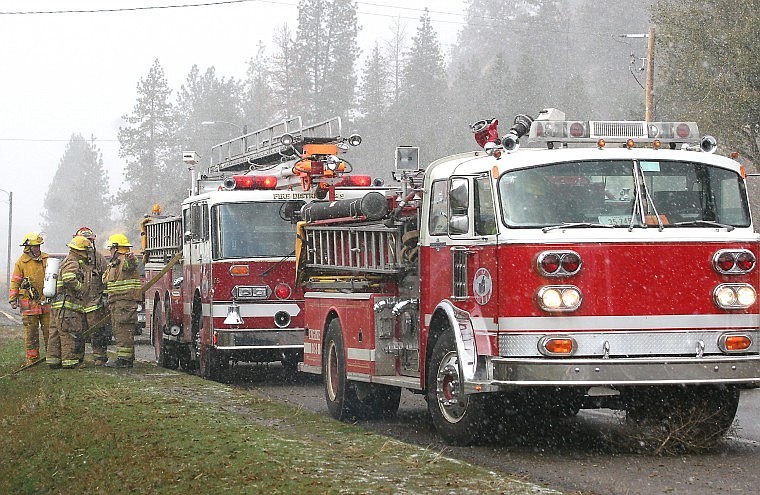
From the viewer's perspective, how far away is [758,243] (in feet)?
31.5

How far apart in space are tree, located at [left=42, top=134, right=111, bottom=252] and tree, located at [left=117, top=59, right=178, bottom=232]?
3055 cm

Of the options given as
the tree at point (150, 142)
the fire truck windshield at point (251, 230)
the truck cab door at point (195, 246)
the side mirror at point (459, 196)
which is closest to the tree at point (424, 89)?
the tree at point (150, 142)

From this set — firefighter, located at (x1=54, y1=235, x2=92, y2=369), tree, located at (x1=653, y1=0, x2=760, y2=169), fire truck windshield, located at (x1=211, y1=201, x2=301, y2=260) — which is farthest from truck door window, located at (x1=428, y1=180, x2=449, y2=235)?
tree, located at (x1=653, y1=0, x2=760, y2=169)

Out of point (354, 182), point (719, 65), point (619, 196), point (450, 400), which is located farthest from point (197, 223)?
point (719, 65)

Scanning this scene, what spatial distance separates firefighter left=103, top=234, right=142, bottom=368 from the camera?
17766mm

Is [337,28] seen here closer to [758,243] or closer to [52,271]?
[52,271]

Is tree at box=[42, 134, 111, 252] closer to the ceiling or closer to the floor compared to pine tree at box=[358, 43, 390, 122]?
closer to the floor

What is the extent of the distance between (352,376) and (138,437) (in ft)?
8.28

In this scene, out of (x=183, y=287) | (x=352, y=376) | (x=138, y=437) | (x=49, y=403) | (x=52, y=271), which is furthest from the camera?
(x=183, y=287)

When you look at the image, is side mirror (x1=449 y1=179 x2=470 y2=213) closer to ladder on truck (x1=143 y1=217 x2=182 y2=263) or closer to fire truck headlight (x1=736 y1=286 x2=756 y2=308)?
fire truck headlight (x1=736 y1=286 x2=756 y2=308)

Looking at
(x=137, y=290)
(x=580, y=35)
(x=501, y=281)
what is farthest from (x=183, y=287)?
(x=580, y=35)

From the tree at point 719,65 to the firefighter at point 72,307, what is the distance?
22486 mm

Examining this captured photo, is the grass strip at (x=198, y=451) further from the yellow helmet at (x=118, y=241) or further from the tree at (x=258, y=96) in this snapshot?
the tree at (x=258, y=96)

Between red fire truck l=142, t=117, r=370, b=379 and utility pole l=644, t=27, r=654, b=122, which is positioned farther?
utility pole l=644, t=27, r=654, b=122
